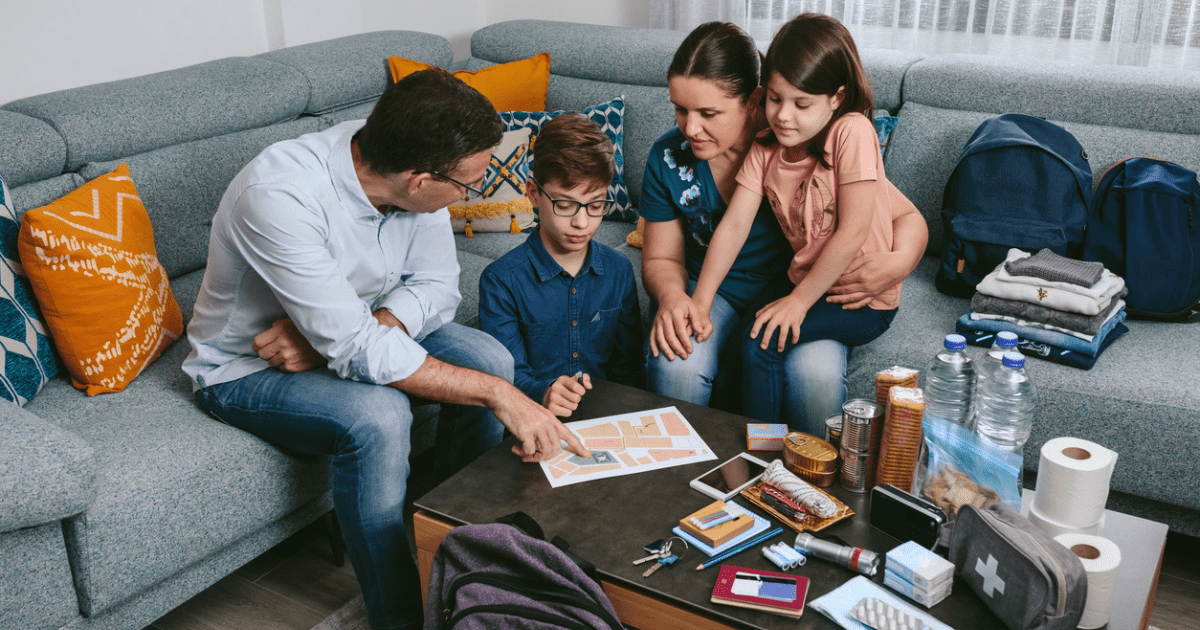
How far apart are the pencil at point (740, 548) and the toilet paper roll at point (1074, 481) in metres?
0.35

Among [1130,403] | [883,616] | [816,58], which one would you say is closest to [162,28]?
[816,58]

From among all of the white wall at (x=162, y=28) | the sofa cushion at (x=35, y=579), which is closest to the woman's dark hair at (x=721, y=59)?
the sofa cushion at (x=35, y=579)

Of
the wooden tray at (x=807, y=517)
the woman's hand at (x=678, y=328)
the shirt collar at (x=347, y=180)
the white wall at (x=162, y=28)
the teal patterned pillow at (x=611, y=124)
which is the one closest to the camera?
the wooden tray at (x=807, y=517)

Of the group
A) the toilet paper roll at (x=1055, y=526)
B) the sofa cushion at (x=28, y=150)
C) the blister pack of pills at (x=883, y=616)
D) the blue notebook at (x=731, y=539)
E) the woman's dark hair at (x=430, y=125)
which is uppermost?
the woman's dark hair at (x=430, y=125)

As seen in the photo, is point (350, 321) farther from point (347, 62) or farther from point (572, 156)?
point (347, 62)

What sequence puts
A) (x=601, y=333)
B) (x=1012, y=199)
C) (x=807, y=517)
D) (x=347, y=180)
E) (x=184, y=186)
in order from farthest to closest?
(x=184, y=186)
(x=1012, y=199)
(x=601, y=333)
(x=347, y=180)
(x=807, y=517)

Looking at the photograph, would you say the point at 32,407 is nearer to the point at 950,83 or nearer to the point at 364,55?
the point at 364,55

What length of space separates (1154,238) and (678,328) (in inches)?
41.4

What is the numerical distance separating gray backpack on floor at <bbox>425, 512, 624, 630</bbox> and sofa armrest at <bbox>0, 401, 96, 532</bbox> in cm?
57

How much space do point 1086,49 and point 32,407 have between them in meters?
2.87

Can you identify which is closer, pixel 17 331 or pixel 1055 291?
pixel 17 331

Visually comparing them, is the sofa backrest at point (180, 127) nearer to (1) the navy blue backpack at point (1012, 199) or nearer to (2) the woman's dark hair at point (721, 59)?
(2) the woman's dark hair at point (721, 59)

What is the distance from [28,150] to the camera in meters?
1.86

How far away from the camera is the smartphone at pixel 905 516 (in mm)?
1163
